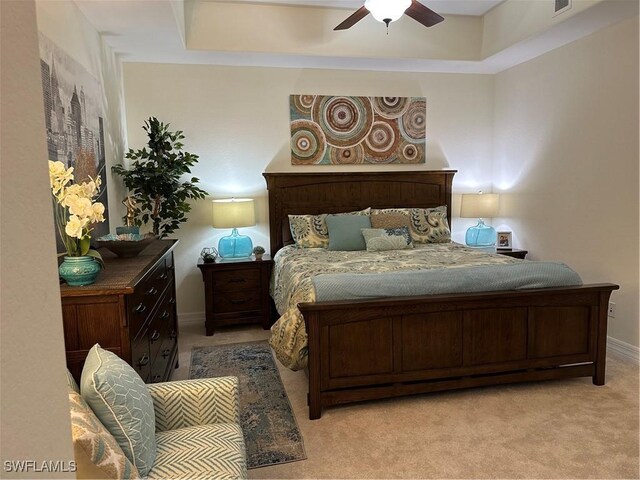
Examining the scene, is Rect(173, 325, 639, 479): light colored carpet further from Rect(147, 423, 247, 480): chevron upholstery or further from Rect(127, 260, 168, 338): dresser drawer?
Rect(127, 260, 168, 338): dresser drawer

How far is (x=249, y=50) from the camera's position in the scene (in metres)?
4.17

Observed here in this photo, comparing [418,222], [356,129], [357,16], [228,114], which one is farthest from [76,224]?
[356,129]

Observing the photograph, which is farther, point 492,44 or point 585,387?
point 492,44

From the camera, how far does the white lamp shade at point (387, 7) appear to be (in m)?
2.71

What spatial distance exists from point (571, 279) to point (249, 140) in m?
3.17

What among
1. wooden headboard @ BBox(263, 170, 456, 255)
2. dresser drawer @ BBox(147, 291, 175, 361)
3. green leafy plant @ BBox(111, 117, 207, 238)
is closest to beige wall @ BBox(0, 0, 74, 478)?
dresser drawer @ BBox(147, 291, 175, 361)

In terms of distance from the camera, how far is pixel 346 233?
4328 millimetres

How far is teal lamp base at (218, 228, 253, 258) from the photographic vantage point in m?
4.58

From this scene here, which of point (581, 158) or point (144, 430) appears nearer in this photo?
point (144, 430)

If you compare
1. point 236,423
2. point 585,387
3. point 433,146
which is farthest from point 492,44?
point 236,423

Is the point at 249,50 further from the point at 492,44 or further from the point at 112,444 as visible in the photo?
the point at 112,444

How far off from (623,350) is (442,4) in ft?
10.9

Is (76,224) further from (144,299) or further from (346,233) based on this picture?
(346,233)

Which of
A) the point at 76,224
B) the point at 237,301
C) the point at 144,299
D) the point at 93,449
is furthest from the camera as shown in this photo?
the point at 237,301
